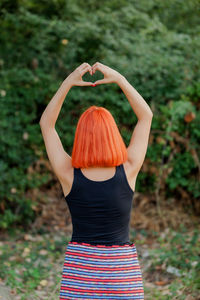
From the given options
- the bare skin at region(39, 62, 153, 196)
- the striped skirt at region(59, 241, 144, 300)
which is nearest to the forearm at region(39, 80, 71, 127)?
the bare skin at region(39, 62, 153, 196)

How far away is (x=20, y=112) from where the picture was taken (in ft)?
19.5

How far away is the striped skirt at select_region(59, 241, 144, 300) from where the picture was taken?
212 centimetres

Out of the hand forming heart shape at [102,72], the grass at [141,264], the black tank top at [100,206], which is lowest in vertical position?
the grass at [141,264]

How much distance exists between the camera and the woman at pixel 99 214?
2121 mm

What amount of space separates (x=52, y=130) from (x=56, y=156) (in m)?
0.17

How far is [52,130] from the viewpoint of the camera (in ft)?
7.75

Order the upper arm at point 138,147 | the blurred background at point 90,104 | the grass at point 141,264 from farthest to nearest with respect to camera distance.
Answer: the blurred background at point 90,104, the grass at point 141,264, the upper arm at point 138,147

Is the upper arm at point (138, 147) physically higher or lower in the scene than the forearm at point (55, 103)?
lower

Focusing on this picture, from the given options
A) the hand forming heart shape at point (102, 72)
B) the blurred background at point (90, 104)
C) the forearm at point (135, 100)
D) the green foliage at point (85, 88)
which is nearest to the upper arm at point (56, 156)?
the hand forming heart shape at point (102, 72)

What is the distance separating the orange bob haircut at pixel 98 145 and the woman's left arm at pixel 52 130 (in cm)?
10

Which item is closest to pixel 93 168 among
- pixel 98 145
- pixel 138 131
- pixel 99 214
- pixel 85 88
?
pixel 98 145

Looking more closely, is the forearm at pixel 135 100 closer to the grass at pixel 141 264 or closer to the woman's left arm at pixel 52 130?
the woman's left arm at pixel 52 130

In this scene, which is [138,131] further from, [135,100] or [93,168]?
[93,168]

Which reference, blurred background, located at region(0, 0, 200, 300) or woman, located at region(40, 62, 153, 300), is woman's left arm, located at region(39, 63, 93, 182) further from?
blurred background, located at region(0, 0, 200, 300)
